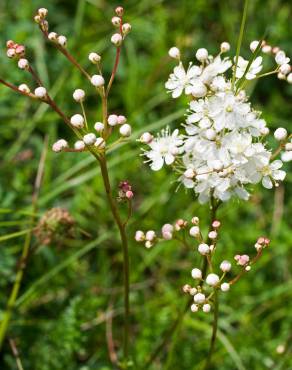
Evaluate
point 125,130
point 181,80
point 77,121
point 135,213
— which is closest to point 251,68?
point 181,80

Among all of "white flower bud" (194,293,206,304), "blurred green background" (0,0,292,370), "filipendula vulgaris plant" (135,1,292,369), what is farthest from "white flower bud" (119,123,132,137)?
"blurred green background" (0,0,292,370)

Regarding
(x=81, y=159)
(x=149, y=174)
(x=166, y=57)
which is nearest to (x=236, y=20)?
(x=166, y=57)

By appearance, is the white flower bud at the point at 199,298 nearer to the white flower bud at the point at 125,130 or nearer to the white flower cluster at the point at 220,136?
the white flower cluster at the point at 220,136

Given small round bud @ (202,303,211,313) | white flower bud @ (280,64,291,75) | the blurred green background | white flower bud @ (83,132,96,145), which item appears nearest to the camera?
white flower bud @ (83,132,96,145)

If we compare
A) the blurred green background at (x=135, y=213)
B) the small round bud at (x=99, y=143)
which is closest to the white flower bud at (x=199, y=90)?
the small round bud at (x=99, y=143)

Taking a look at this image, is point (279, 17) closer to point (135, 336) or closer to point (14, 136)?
point (14, 136)

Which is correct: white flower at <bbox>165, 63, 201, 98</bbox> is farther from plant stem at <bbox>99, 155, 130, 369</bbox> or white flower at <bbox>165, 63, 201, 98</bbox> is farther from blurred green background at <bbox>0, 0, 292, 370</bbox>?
blurred green background at <bbox>0, 0, 292, 370</bbox>

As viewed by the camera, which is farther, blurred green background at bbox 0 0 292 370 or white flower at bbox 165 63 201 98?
blurred green background at bbox 0 0 292 370
